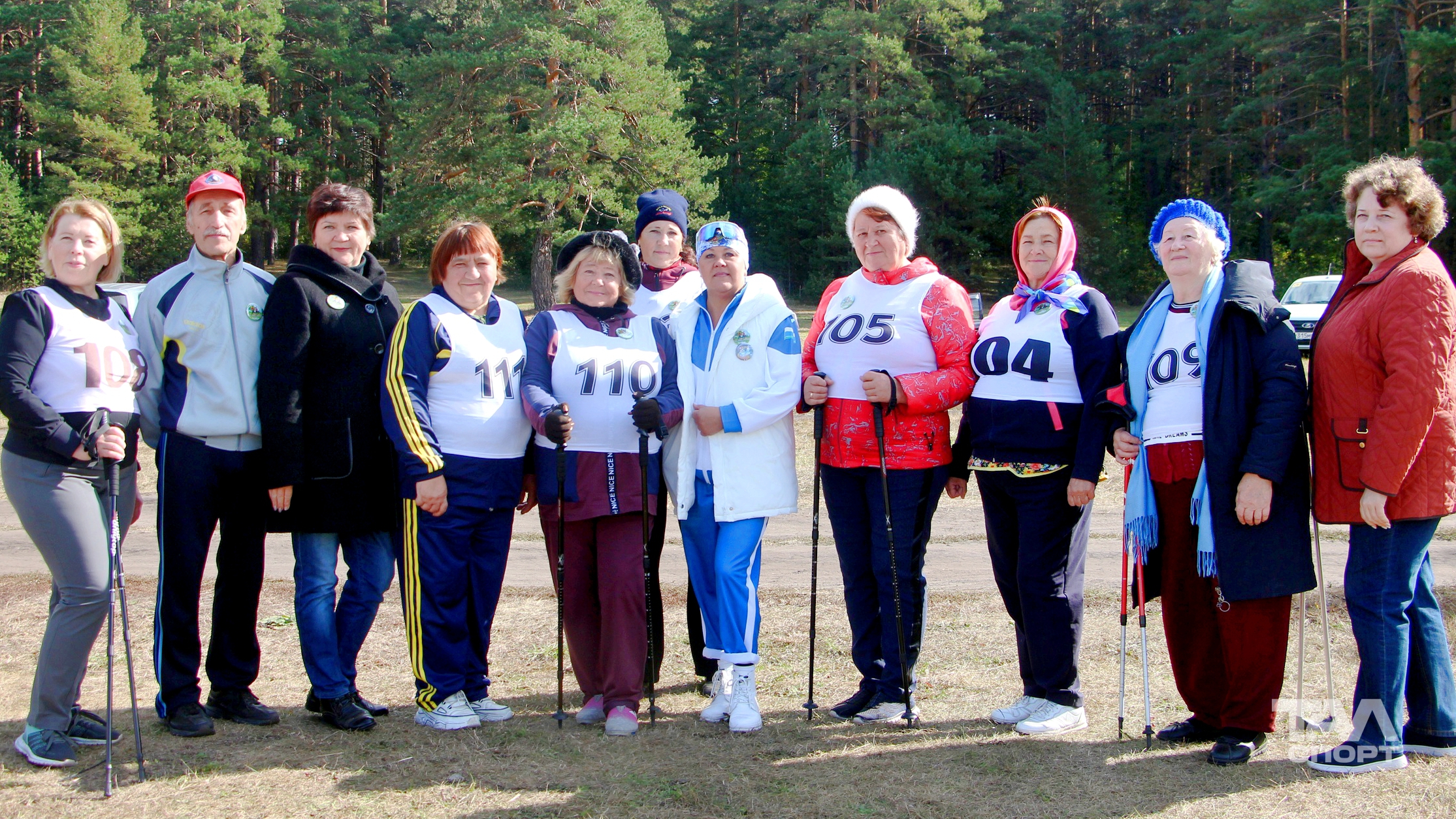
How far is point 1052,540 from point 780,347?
1.33 meters

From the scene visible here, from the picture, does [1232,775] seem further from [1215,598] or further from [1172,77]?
[1172,77]

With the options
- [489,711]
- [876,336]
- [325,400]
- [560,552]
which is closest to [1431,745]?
[876,336]

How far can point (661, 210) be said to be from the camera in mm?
4902

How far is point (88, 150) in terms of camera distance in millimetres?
33219

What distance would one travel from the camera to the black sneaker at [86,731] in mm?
3949

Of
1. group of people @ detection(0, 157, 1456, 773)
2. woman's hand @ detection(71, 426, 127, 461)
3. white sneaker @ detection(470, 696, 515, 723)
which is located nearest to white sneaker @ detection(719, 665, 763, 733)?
group of people @ detection(0, 157, 1456, 773)

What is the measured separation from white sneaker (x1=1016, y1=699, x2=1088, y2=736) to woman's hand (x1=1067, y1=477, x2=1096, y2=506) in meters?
0.86

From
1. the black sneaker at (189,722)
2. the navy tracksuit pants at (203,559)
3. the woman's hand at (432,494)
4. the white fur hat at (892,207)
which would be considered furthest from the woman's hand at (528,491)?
the white fur hat at (892,207)

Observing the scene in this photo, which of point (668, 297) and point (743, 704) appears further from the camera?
point (668, 297)

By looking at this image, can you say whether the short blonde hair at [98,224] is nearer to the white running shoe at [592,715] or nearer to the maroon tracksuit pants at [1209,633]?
the white running shoe at [592,715]

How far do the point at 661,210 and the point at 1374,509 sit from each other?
3.12m

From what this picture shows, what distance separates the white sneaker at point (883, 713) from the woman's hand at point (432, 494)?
6.28ft

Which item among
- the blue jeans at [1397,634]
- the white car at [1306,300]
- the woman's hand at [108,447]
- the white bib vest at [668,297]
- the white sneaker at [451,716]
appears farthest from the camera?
the white car at [1306,300]

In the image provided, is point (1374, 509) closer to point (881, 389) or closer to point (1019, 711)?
point (1019, 711)
